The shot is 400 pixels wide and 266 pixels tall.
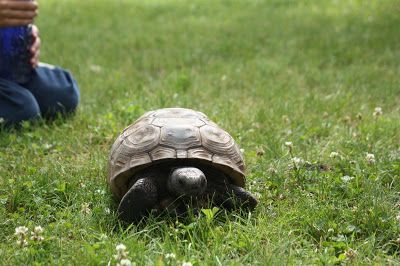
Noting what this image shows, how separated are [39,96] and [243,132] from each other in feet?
5.94

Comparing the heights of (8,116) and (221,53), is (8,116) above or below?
above

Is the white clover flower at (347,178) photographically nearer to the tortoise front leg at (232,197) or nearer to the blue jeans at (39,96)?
the tortoise front leg at (232,197)

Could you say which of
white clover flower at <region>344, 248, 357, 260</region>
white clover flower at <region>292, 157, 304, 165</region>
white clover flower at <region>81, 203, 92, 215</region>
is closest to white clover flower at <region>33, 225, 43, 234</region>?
white clover flower at <region>81, 203, 92, 215</region>

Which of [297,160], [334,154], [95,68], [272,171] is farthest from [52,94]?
[334,154]

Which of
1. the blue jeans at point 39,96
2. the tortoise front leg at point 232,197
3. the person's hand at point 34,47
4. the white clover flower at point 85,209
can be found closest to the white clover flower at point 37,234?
the white clover flower at point 85,209

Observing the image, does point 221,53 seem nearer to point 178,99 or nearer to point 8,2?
point 178,99

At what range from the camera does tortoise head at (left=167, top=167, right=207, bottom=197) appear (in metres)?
2.92

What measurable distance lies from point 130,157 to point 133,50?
4614 mm

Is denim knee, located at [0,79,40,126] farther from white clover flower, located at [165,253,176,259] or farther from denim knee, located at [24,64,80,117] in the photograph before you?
white clover flower, located at [165,253,176,259]

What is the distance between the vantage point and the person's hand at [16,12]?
4.46 m

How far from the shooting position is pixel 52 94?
16.4ft

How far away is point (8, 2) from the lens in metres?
4.45

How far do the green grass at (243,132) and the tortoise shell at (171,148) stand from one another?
244 mm

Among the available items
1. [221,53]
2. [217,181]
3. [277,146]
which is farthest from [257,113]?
[221,53]
